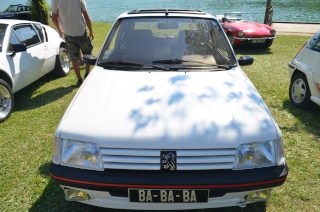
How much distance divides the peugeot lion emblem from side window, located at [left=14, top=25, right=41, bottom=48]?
13.4ft

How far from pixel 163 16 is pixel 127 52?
2.26 ft

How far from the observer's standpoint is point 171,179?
195 cm

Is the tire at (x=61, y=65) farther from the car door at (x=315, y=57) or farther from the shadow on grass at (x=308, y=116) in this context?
the car door at (x=315, y=57)

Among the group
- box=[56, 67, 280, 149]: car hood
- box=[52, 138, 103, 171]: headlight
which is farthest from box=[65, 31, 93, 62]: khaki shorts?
box=[52, 138, 103, 171]: headlight

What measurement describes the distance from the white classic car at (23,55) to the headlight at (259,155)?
3.63 metres

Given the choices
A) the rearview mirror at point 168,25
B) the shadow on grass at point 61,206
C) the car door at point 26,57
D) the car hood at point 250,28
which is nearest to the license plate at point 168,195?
the shadow on grass at point 61,206

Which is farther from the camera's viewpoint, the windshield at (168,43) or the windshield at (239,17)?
the windshield at (239,17)

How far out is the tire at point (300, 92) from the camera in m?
4.55

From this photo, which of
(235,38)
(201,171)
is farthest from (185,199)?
(235,38)

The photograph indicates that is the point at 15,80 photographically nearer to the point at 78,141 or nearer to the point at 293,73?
the point at 78,141

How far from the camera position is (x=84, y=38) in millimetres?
5488

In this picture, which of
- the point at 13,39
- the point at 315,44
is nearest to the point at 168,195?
the point at 315,44

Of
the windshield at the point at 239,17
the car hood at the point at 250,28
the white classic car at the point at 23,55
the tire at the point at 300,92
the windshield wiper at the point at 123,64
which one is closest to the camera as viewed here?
the windshield wiper at the point at 123,64

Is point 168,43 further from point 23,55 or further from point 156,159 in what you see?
point 23,55
